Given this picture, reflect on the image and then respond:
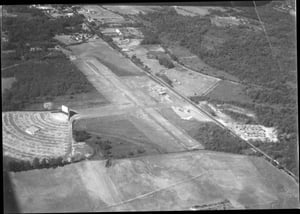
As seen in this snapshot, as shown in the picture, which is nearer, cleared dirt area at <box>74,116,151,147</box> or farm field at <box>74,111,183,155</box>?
farm field at <box>74,111,183,155</box>

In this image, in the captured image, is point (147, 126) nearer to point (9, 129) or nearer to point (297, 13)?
point (9, 129)

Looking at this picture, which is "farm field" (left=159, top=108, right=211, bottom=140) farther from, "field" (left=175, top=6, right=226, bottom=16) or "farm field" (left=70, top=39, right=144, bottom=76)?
"field" (left=175, top=6, right=226, bottom=16)

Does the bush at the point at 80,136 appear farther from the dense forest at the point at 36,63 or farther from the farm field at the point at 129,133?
the dense forest at the point at 36,63

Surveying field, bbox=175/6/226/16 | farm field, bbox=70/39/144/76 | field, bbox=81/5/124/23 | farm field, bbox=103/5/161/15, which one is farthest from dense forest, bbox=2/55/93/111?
field, bbox=175/6/226/16

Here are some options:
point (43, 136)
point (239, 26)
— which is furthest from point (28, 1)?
point (239, 26)

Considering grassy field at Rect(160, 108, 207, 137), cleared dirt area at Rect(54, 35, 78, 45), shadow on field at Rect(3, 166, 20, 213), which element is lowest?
shadow on field at Rect(3, 166, 20, 213)

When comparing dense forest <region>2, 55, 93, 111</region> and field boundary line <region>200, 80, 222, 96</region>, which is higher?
dense forest <region>2, 55, 93, 111</region>

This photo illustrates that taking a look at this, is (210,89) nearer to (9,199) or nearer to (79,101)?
(79,101)
